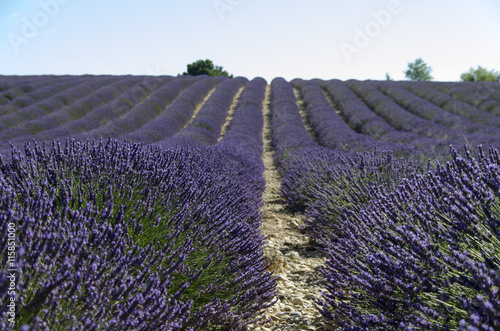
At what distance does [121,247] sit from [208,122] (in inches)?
508

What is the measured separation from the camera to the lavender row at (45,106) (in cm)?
1398

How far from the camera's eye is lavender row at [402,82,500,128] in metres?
14.6

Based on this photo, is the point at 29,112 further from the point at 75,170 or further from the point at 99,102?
the point at 75,170

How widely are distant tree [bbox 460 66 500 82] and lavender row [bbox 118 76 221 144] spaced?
2897cm

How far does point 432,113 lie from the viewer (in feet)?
53.2

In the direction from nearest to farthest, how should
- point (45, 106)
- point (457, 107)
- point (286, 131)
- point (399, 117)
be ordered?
point (286, 131), point (399, 117), point (45, 106), point (457, 107)

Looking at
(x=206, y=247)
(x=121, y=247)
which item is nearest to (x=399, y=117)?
(x=206, y=247)

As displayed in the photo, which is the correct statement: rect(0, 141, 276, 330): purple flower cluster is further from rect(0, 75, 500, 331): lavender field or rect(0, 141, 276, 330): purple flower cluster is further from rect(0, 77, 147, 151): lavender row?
A: rect(0, 77, 147, 151): lavender row

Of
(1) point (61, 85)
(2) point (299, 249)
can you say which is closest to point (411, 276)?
(2) point (299, 249)

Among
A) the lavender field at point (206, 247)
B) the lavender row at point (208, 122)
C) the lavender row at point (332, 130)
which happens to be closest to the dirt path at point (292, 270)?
the lavender field at point (206, 247)

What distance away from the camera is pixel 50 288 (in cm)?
136
